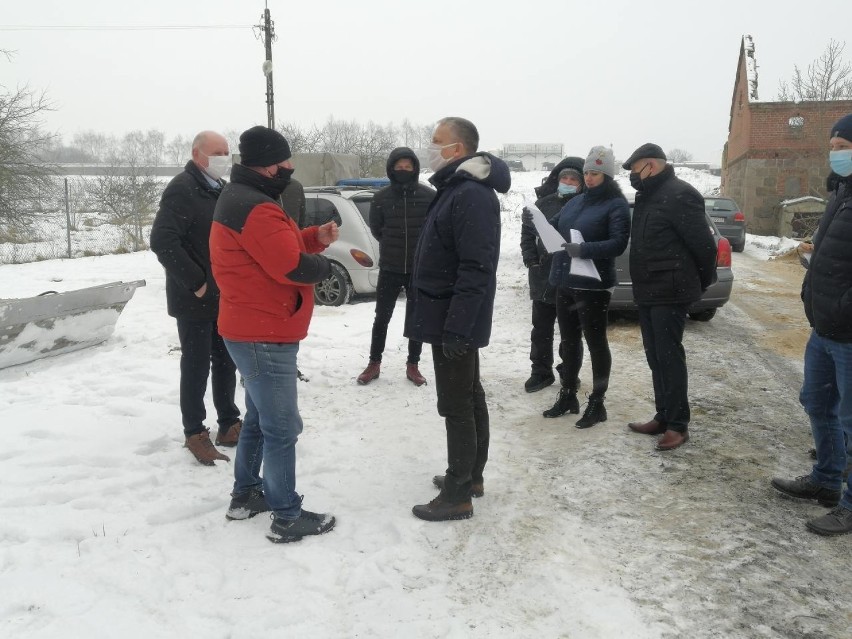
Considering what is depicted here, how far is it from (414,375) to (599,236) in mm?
2044

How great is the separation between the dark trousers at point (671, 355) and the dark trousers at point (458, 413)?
151 centimetres

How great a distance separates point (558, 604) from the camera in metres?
2.54

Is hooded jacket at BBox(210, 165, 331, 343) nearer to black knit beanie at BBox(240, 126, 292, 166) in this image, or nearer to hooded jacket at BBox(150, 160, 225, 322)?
black knit beanie at BBox(240, 126, 292, 166)

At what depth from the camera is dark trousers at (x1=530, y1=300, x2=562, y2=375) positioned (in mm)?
5484

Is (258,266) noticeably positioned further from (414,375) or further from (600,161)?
(414,375)

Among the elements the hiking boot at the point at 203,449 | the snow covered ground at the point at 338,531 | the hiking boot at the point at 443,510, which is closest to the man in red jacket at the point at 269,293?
the snow covered ground at the point at 338,531

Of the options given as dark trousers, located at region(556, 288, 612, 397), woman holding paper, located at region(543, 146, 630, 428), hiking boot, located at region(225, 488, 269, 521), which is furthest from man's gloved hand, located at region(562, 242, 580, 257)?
hiking boot, located at region(225, 488, 269, 521)

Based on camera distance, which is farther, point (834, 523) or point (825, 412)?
point (825, 412)

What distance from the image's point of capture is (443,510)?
323 centimetres

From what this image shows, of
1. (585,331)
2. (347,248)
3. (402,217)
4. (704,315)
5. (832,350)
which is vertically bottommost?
(704,315)

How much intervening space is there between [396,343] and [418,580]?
167 inches

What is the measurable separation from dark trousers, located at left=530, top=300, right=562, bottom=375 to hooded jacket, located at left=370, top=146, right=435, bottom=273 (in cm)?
126

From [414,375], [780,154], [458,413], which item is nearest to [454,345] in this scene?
[458,413]

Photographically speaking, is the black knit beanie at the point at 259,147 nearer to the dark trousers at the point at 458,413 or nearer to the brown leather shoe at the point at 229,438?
the dark trousers at the point at 458,413
